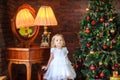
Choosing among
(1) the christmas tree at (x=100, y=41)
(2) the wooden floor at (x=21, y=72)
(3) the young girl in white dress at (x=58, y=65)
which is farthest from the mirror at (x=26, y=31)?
(1) the christmas tree at (x=100, y=41)

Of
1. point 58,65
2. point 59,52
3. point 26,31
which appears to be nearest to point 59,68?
point 58,65

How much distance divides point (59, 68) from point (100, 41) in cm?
85

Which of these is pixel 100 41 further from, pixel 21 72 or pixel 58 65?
pixel 21 72

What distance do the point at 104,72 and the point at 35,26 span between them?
1.67 meters

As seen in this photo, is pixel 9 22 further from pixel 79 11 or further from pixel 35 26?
pixel 79 11

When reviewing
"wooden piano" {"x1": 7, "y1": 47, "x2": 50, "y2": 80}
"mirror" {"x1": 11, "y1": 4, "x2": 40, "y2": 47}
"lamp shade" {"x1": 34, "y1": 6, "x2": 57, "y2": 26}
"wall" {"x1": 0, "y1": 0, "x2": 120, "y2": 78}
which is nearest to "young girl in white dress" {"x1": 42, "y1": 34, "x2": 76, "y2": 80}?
"wooden piano" {"x1": 7, "y1": 47, "x2": 50, "y2": 80}

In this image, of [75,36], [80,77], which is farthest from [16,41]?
[80,77]

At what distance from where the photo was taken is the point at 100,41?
5.00 metres

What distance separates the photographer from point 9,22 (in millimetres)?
6086

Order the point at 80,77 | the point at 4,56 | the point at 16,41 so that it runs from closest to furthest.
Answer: the point at 80,77
the point at 4,56
the point at 16,41

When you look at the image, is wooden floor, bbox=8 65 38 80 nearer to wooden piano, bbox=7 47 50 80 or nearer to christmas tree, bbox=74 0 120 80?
wooden piano, bbox=7 47 50 80

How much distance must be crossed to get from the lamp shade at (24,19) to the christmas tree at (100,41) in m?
1.03

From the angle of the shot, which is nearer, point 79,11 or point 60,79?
point 60,79

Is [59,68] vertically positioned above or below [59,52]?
below
